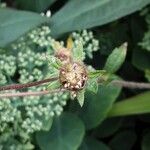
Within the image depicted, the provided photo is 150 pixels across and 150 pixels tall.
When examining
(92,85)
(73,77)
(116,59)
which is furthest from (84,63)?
(73,77)

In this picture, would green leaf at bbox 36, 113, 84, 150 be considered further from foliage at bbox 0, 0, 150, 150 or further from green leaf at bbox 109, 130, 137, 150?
green leaf at bbox 109, 130, 137, 150

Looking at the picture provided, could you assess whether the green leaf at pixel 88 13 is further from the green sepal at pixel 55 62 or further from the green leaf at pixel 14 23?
the green sepal at pixel 55 62

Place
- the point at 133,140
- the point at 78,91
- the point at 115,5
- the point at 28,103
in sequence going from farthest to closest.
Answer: the point at 133,140, the point at 115,5, the point at 28,103, the point at 78,91

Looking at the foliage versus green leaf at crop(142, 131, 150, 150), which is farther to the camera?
green leaf at crop(142, 131, 150, 150)

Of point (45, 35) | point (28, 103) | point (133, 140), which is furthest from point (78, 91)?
point (133, 140)

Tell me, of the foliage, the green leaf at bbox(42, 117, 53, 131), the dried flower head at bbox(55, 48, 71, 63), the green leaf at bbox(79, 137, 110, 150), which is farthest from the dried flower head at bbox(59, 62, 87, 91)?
the green leaf at bbox(79, 137, 110, 150)

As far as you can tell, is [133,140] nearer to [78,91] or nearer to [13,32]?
[13,32]

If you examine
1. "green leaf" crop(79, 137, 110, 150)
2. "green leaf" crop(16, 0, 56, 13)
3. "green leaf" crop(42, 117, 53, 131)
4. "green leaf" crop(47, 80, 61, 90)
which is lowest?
"green leaf" crop(79, 137, 110, 150)

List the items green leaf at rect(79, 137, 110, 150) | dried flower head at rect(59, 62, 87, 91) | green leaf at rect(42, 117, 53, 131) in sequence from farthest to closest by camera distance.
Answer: green leaf at rect(79, 137, 110, 150) < green leaf at rect(42, 117, 53, 131) < dried flower head at rect(59, 62, 87, 91)
